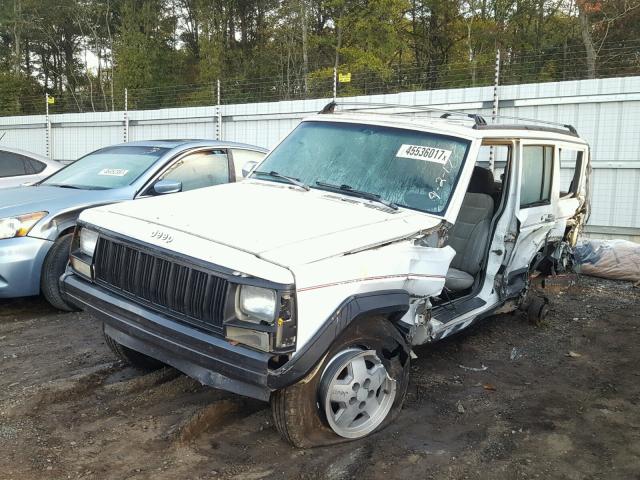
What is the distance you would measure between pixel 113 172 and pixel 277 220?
11.5 ft

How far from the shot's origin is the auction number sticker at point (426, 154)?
4180 millimetres

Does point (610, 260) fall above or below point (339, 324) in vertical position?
below

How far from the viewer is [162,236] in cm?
333

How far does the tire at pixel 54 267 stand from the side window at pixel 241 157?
2042mm

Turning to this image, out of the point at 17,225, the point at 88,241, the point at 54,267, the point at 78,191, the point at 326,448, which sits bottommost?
the point at 326,448

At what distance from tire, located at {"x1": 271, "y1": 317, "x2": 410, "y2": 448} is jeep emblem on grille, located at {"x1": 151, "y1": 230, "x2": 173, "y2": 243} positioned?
1023 mm

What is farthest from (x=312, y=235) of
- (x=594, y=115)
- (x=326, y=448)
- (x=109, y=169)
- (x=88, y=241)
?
(x=594, y=115)

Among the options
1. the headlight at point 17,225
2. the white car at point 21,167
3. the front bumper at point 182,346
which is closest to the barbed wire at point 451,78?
the white car at point 21,167

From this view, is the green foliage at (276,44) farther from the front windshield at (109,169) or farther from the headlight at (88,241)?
the headlight at (88,241)

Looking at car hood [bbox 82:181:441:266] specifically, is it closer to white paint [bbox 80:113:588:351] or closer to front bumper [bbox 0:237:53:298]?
white paint [bbox 80:113:588:351]

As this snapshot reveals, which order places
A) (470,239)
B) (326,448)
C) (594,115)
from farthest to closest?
(594,115)
(470,239)
(326,448)

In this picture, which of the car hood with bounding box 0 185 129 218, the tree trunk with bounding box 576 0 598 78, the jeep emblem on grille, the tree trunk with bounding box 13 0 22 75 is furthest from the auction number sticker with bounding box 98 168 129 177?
the tree trunk with bounding box 13 0 22 75

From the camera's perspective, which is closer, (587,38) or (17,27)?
(587,38)

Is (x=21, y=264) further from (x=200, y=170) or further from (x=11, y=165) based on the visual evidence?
(x=11, y=165)
